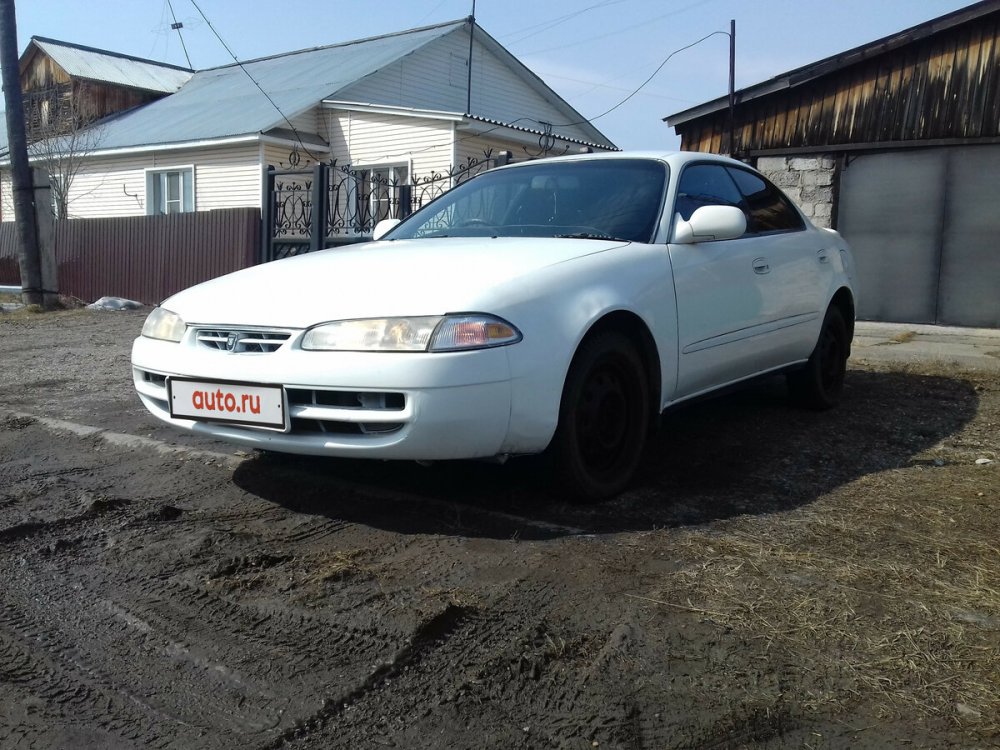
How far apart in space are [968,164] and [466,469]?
8.88m

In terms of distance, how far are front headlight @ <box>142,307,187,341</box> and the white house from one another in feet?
41.7

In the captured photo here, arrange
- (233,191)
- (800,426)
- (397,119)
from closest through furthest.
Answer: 1. (800,426)
2. (397,119)
3. (233,191)

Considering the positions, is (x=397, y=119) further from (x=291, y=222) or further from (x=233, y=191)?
(x=291, y=222)

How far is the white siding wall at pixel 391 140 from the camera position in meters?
18.5

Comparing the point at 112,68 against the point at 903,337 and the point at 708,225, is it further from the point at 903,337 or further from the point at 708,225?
the point at 708,225

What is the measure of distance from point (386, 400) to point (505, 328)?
484mm

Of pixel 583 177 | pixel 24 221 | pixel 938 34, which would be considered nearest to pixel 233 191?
pixel 24 221

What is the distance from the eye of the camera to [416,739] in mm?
2115

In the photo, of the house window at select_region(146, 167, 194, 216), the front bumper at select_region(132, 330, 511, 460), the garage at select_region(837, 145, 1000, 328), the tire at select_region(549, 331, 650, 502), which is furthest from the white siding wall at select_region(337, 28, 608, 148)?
the front bumper at select_region(132, 330, 511, 460)

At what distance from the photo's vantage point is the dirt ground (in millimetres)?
2203

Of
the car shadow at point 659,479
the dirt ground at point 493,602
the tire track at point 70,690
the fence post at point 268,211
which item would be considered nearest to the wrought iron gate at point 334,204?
the fence post at point 268,211

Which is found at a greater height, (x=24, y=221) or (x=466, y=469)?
(x=24, y=221)

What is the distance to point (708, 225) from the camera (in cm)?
425

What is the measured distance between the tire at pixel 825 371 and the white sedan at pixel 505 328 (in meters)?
0.58
